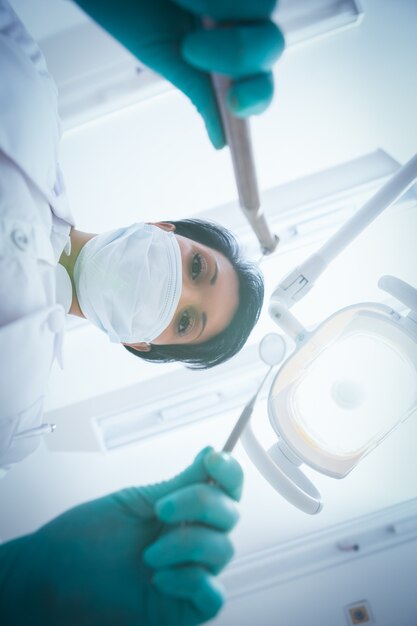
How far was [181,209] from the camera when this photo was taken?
4.13 ft

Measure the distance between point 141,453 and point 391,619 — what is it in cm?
111

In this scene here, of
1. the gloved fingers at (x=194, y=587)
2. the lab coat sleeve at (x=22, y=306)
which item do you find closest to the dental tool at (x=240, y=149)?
the lab coat sleeve at (x=22, y=306)

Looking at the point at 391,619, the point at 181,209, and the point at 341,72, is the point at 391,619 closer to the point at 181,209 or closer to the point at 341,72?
the point at 181,209

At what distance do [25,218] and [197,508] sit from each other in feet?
2.45

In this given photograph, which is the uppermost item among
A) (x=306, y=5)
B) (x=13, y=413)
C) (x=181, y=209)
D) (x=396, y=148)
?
(x=306, y=5)

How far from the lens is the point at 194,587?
63 cm

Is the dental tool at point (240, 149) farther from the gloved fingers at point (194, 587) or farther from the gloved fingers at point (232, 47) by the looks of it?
the gloved fingers at point (194, 587)

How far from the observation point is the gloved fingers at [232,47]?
54cm

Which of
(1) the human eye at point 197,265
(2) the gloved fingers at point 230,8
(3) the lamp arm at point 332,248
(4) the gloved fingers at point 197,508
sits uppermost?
(2) the gloved fingers at point 230,8

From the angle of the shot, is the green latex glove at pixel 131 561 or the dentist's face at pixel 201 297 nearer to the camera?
the green latex glove at pixel 131 561

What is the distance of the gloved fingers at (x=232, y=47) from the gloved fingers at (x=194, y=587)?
0.82 m

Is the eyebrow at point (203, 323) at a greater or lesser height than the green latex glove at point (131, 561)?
lesser

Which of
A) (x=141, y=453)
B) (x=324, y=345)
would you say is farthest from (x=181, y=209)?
(x=141, y=453)

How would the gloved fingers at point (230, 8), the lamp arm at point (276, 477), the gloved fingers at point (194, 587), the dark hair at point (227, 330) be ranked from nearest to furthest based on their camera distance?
the gloved fingers at point (230, 8)
the gloved fingers at point (194, 587)
the lamp arm at point (276, 477)
the dark hair at point (227, 330)
